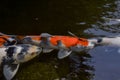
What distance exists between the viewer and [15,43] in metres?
8.04

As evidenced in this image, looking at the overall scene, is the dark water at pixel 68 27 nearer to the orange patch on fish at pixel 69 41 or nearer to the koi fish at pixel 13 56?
the koi fish at pixel 13 56

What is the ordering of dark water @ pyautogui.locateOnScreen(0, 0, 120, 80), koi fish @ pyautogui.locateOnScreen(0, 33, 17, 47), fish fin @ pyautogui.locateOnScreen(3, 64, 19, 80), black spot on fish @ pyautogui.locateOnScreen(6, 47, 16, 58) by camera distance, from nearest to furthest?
fish fin @ pyautogui.locateOnScreen(3, 64, 19, 80), black spot on fish @ pyautogui.locateOnScreen(6, 47, 16, 58), dark water @ pyautogui.locateOnScreen(0, 0, 120, 80), koi fish @ pyautogui.locateOnScreen(0, 33, 17, 47)

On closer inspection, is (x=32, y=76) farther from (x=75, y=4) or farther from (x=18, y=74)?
(x=75, y=4)

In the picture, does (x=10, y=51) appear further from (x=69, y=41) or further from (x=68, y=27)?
(x=68, y=27)

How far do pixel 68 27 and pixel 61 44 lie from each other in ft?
6.63

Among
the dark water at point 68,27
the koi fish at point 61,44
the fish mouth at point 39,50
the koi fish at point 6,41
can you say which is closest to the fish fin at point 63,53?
the koi fish at point 61,44

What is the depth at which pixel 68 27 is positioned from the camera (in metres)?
9.83

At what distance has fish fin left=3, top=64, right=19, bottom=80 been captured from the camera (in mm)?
7301

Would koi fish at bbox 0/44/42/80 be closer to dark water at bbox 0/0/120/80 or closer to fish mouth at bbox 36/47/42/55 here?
fish mouth at bbox 36/47/42/55

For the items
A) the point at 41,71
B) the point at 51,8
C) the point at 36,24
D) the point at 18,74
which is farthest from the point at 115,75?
the point at 51,8

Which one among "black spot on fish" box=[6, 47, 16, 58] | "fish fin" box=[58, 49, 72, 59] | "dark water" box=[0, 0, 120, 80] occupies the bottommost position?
"dark water" box=[0, 0, 120, 80]

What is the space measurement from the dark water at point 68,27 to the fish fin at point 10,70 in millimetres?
216

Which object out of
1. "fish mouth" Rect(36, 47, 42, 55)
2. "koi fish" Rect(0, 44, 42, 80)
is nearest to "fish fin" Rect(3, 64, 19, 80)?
"koi fish" Rect(0, 44, 42, 80)

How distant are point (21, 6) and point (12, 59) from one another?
14.0 ft
